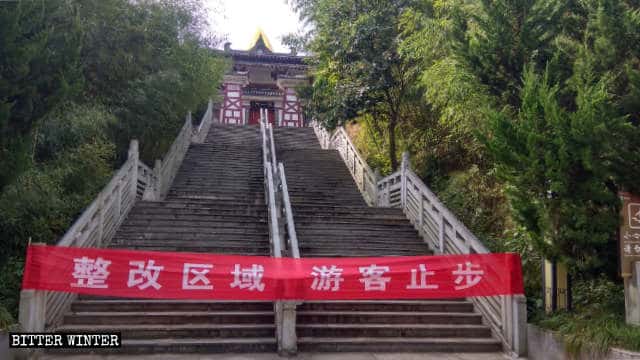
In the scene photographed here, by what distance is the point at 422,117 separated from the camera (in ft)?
48.2

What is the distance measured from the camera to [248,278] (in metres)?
7.04

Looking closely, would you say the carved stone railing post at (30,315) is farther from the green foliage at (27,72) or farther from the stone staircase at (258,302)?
the green foliage at (27,72)

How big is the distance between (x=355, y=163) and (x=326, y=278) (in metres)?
9.00

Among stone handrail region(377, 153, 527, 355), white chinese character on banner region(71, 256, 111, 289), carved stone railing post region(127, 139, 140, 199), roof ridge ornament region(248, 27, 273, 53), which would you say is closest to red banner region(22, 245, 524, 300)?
white chinese character on banner region(71, 256, 111, 289)

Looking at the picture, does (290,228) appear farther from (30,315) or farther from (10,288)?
(10,288)

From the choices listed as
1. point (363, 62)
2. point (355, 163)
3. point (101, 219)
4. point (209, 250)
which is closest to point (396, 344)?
point (209, 250)

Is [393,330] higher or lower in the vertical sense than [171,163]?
lower

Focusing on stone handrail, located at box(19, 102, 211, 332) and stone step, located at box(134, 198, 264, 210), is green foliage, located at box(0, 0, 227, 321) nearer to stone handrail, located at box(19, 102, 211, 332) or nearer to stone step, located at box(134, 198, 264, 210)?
stone handrail, located at box(19, 102, 211, 332)

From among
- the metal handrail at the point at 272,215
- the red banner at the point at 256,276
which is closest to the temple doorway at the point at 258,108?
the metal handrail at the point at 272,215

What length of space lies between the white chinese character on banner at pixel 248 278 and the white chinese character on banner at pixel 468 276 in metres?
2.57

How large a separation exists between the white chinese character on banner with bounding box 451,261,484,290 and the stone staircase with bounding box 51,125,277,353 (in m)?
2.55

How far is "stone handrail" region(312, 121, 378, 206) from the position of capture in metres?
14.1

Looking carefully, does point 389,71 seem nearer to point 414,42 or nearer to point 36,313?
point 414,42

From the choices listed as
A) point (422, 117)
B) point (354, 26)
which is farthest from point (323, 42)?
point (422, 117)
